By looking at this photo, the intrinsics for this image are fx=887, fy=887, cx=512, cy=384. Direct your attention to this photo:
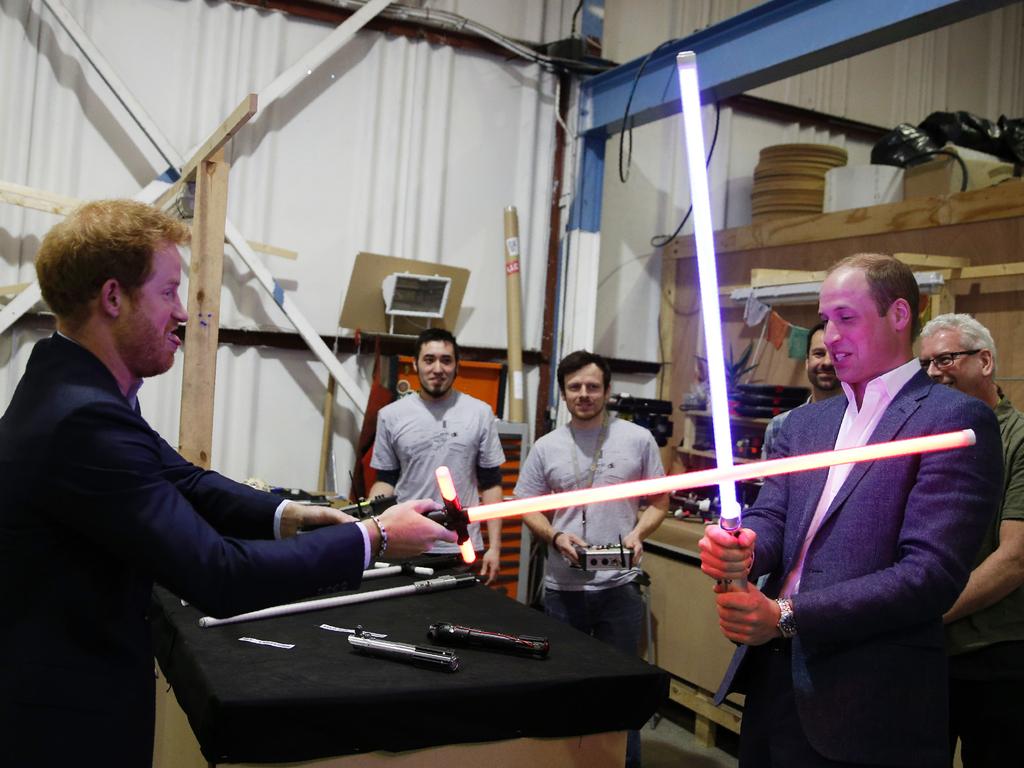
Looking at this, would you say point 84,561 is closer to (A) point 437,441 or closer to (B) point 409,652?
(B) point 409,652

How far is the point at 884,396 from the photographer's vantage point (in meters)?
1.73

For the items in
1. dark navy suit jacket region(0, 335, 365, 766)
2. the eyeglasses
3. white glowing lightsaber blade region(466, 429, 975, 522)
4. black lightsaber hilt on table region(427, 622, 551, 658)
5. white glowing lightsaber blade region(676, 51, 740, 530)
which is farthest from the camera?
the eyeglasses

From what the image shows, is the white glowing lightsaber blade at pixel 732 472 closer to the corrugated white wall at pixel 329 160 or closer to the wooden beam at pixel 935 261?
the wooden beam at pixel 935 261

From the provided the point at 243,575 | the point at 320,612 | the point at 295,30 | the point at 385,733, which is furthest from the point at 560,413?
the point at 243,575

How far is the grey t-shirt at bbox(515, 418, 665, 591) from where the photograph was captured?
369 centimetres

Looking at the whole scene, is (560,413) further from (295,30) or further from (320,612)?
(320,612)

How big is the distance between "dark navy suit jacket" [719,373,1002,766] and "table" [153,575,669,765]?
625 millimetres

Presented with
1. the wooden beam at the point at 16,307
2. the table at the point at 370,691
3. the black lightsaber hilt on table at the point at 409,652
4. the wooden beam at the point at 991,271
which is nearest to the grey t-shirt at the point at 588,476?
the table at the point at 370,691

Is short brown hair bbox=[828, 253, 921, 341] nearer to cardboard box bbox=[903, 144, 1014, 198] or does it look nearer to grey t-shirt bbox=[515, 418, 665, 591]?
grey t-shirt bbox=[515, 418, 665, 591]

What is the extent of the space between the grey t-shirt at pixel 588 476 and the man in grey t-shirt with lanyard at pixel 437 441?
0.37 m

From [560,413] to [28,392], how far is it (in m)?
4.27

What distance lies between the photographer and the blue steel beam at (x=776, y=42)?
3.68 meters

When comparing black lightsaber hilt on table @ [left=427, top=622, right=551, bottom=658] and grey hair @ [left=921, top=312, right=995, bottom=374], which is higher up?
grey hair @ [left=921, top=312, right=995, bottom=374]

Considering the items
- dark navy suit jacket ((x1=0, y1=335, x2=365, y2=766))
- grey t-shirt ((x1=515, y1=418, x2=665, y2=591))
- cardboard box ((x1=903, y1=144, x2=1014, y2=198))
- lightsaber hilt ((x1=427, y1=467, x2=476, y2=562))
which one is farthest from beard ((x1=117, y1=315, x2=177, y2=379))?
cardboard box ((x1=903, y1=144, x2=1014, y2=198))
